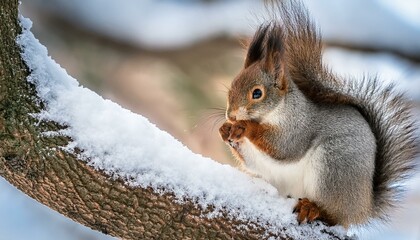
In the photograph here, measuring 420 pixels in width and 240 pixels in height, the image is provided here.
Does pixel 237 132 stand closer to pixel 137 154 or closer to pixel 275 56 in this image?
pixel 275 56

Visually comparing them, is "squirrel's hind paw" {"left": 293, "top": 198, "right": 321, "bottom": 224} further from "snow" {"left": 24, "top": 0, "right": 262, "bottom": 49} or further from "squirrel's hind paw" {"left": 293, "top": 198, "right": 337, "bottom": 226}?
"snow" {"left": 24, "top": 0, "right": 262, "bottom": 49}

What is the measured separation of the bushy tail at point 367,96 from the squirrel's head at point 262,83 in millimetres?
94

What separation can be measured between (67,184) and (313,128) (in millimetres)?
704

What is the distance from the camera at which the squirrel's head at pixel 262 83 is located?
1.86 meters

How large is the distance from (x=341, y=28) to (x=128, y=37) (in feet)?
2.12

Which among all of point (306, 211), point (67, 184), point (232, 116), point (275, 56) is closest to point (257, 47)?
point (275, 56)

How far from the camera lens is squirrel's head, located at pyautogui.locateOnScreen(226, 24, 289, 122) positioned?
6.10ft

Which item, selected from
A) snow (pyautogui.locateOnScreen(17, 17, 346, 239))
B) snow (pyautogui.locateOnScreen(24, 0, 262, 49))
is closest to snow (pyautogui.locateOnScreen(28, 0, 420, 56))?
snow (pyautogui.locateOnScreen(24, 0, 262, 49))

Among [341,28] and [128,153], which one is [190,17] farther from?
[128,153]

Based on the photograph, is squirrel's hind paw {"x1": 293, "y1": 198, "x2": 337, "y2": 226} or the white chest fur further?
the white chest fur

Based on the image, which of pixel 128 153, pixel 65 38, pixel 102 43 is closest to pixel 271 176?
pixel 128 153

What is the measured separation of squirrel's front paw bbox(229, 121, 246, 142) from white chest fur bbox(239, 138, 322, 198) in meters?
0.07

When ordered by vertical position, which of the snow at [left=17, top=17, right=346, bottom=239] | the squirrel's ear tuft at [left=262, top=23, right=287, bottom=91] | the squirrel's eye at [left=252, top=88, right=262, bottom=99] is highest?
the squirrel's ear tuft at [left=262, top=23, right=287, bottom=91]

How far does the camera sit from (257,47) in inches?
76.0
